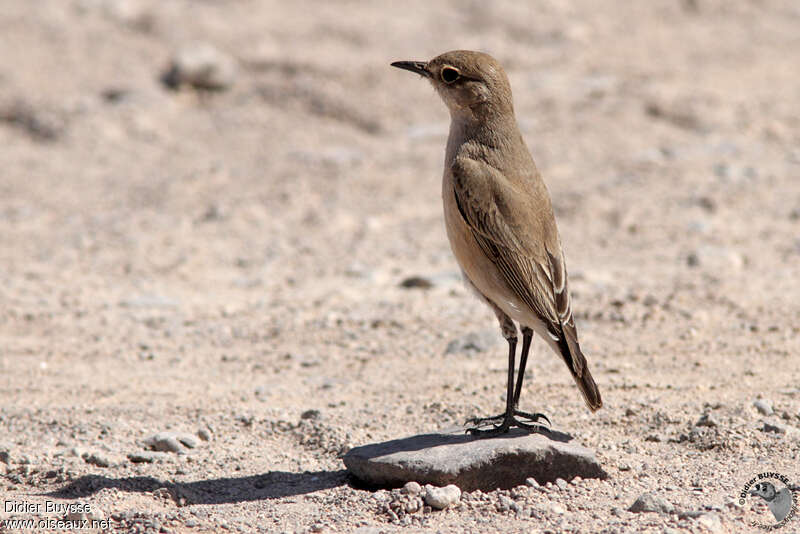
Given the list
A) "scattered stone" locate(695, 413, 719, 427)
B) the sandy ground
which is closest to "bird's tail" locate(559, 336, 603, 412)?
the sandy ground

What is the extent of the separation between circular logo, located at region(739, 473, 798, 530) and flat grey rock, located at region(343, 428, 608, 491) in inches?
27.7

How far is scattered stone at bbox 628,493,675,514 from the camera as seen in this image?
5.08 meters

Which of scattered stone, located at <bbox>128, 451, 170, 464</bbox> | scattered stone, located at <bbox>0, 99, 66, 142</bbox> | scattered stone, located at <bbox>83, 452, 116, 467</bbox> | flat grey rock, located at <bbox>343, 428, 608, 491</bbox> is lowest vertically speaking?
scattered stone, located at <bbox>83, 452, 116, 467</bbox>

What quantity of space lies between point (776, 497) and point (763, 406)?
3.75 feet

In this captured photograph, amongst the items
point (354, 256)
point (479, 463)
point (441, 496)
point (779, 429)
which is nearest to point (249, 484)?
point (441, 496)

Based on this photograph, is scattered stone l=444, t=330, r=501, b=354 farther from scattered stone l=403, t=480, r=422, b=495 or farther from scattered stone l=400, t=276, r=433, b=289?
scattered stone l=403, t=480, r=422, b=495

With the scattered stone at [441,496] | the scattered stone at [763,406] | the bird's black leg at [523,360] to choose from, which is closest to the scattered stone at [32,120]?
the bird's black leg at [523,360]

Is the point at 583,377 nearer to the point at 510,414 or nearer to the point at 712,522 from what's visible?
the point at 510,414

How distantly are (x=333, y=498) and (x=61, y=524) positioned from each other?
50.2 inches

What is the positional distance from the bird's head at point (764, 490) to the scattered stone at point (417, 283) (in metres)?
4.10

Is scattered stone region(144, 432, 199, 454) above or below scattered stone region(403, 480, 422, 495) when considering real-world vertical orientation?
below

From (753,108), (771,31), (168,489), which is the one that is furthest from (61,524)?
(771,31)

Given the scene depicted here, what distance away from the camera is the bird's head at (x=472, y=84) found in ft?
20.7

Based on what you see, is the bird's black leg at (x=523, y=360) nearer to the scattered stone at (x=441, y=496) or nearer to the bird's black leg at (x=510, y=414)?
the bird's black leg at (x=510, y=414)
